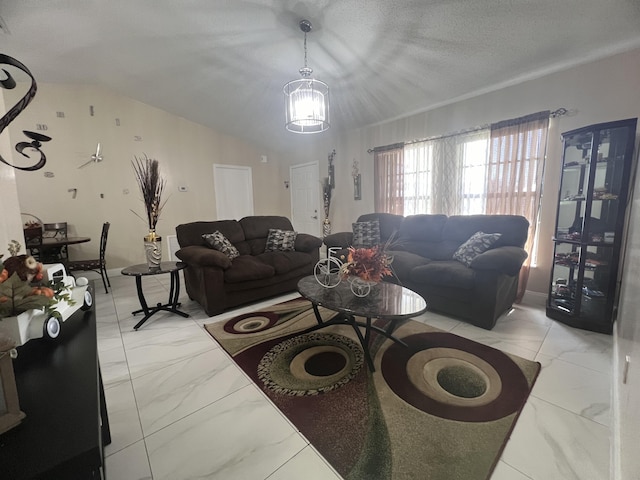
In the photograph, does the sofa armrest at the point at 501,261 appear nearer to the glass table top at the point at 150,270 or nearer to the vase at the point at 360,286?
the vase at the point at 360,286

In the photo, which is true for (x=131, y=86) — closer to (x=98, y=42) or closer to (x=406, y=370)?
(x=98, y=42)

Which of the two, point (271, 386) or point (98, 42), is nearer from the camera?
point (271, 386)

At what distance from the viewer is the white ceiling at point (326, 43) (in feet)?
7.20

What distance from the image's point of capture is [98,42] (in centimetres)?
306

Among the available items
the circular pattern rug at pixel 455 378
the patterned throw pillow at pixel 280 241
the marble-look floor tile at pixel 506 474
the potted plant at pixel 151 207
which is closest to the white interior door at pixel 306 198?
the patterned throw pillow at pixel 280 241

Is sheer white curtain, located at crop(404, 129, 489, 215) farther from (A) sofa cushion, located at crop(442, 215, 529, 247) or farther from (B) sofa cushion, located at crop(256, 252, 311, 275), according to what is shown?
(B) sofa cushion, located at crop(256, 252, 311, 275)

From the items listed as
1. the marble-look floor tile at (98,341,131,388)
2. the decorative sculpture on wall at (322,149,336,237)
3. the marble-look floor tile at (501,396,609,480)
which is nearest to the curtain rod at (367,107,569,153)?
the decorative sculpture on wall at (322,149,336,237)

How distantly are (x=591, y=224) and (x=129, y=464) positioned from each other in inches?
147

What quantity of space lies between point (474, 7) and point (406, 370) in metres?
2.79

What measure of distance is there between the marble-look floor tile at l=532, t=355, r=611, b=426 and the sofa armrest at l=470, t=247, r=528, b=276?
2.50 ft

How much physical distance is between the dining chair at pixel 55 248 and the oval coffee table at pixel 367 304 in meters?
3.53

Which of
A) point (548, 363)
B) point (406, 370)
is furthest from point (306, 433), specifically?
point (548, 363)

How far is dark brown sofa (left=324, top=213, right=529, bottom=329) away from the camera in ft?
7.98

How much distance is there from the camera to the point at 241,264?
9.96 feet
